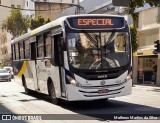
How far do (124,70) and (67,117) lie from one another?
2767 mm

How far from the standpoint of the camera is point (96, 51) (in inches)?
505

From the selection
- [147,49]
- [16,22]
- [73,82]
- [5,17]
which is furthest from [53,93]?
[5,17]

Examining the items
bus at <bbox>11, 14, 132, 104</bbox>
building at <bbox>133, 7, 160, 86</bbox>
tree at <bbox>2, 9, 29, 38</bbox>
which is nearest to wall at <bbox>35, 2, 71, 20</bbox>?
tree at <bbox>2, 9, 29, 38</bbox>

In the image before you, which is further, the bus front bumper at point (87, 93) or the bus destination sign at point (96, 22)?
the bus destination sign at point (96, 22)

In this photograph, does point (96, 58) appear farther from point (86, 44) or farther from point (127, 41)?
point (127, 41)

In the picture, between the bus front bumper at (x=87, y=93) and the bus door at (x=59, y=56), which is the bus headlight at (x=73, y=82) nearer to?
the bus front bumper at (x=87, y=93)

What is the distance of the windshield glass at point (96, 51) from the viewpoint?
501 inches

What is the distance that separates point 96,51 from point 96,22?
108cm

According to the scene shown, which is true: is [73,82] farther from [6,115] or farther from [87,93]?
[6,115]

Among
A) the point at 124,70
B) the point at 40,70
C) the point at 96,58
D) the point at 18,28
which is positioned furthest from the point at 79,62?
the point at 18,28

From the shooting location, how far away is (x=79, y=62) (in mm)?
12727

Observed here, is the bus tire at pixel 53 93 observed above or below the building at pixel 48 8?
below

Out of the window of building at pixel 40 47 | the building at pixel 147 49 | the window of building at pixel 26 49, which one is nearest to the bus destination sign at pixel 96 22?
the window of building at pixel 40 47

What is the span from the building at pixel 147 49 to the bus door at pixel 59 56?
672 inches
